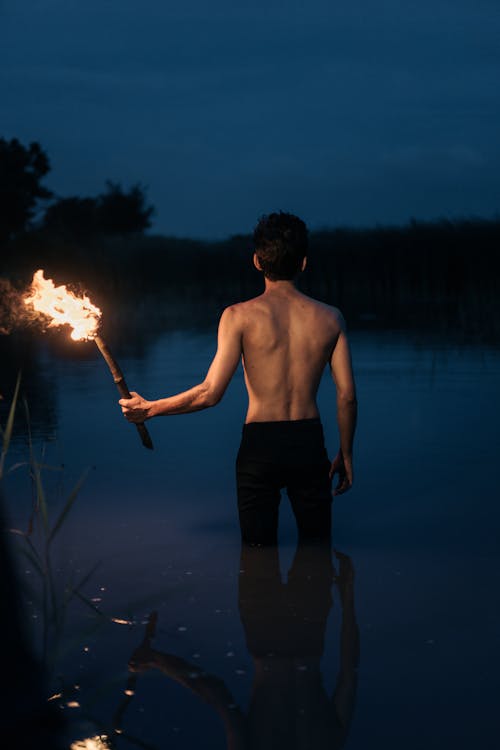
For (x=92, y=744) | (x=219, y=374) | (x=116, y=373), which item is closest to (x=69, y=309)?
(x=116, y=373)

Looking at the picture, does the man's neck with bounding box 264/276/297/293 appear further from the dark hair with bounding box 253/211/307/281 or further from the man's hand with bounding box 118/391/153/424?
the man's hand with bounding box 118/391/153/424

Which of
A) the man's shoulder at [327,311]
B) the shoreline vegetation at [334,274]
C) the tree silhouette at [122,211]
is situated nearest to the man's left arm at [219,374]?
the man's shoulder at [327,311]

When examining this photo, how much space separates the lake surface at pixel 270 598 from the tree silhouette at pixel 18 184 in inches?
707

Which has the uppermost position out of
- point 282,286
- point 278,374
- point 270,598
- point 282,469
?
point 282,286

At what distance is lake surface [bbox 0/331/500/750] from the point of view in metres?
3.27

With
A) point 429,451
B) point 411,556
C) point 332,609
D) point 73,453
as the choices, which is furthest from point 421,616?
point 73,453

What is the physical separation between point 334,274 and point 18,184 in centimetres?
800

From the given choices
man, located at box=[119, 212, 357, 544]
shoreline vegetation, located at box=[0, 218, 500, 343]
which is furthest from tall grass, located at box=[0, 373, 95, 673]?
shoreline vegetation, located at box=[0, 218, 500, 343]

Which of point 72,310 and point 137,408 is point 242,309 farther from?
point 72,310

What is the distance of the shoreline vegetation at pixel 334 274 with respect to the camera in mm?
23109

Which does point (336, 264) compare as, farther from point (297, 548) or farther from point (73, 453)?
point (297, 548)

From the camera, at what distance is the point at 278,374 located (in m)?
4.93

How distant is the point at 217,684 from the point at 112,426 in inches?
240

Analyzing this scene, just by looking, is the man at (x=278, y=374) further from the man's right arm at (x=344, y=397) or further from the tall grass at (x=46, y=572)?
the tall grass at (x=46, y=572)
